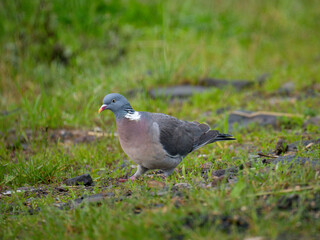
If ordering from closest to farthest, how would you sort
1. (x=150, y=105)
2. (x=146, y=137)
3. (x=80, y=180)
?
(x=146, y=137) → (x=80, y=180) → (x=150, y=105)

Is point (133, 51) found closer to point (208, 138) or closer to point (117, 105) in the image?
point (208, 138)

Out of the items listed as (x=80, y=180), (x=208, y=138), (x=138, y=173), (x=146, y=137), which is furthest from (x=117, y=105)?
(x=208, y=138)

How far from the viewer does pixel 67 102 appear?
6.27 meters

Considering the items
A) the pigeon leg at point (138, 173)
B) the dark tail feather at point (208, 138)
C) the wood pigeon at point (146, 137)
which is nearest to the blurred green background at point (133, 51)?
the dark tail feather at point (208, 138)

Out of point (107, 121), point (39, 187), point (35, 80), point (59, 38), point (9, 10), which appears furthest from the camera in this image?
point (59, 38)

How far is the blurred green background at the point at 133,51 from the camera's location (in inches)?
247

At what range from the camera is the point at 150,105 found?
226 inches

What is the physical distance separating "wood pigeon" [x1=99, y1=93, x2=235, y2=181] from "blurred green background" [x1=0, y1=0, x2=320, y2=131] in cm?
157

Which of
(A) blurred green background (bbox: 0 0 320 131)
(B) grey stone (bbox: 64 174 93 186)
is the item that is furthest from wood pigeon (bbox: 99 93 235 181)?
(A) blurred green background (bbox: 0 0 320 131)

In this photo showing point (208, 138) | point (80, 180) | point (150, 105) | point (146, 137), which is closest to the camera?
point (146, 137)

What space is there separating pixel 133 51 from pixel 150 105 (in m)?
3.07

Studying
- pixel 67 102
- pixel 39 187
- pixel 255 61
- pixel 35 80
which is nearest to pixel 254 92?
pixel 255 61

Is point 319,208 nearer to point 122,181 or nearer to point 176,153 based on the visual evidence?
point 176,153

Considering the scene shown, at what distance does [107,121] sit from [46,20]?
8.87ft
